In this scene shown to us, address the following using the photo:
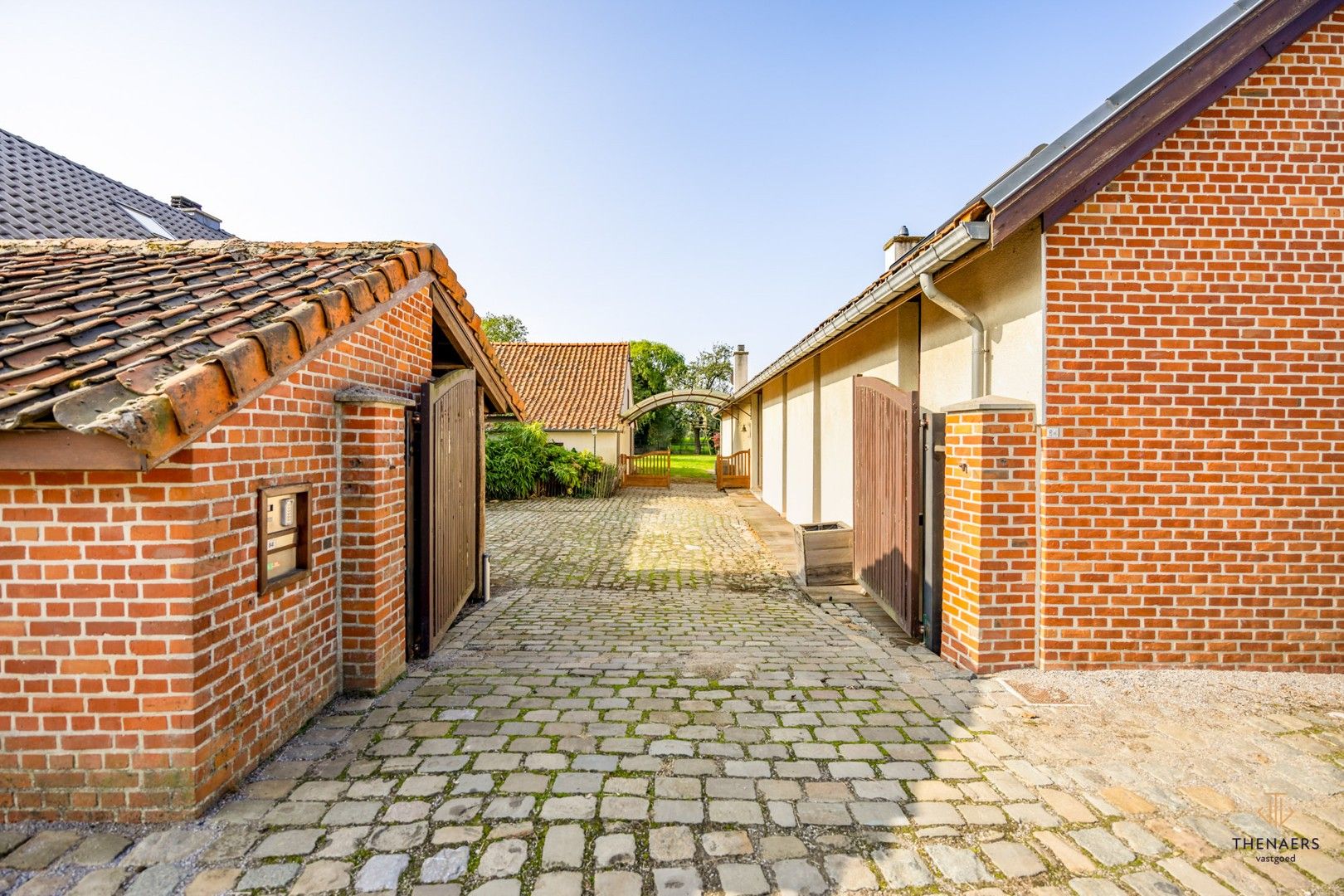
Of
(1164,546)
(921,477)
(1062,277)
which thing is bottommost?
(1164,546)

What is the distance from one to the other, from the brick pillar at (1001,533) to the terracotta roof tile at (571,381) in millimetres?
17476

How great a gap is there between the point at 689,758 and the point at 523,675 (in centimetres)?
160

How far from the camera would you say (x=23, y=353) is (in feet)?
8.76

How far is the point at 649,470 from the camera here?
73.5 ft

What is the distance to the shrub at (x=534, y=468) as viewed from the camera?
17391mm

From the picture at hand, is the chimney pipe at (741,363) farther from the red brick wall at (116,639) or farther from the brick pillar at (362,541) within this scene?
the red brick wall at (116,639)

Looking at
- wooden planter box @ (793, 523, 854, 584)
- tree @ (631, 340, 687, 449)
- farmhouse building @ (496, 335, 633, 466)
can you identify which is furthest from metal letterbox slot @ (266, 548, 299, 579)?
tree @ (631, 340, 687, 449)

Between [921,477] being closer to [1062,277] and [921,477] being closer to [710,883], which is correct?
[1062,277]

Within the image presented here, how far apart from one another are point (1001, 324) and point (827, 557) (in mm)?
3402

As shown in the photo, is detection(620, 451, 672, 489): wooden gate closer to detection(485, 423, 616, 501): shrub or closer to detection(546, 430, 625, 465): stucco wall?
detection(546, 430, 625, 465): stucco wall

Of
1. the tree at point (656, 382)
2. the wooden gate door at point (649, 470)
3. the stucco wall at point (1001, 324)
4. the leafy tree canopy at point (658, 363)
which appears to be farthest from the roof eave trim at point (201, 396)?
the leafy tree canopy at point (658, 363)

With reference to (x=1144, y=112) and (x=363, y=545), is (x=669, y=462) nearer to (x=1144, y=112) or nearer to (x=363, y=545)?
(x=363, y=545)

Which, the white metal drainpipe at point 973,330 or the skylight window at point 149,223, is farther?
the skylight window at point 149,223

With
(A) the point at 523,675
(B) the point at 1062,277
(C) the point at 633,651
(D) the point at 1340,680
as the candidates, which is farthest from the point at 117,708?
(D) the point at 1340,680
